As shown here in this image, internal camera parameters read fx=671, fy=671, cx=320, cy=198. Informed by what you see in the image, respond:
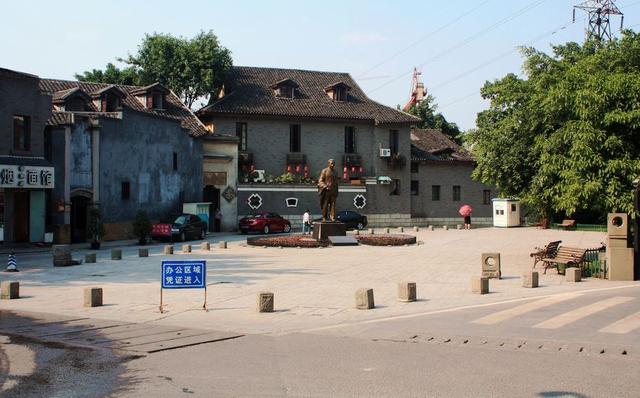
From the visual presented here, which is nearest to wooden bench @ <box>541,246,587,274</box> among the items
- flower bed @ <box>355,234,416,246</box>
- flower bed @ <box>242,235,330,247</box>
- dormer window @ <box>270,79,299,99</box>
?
Result: flower bed @ <box>355,234,416,246</box>

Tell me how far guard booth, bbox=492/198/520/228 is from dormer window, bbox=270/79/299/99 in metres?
18.7

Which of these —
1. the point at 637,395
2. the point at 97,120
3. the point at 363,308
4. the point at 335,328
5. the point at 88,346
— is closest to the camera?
the point at 637,395

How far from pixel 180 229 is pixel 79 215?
5.44 meters

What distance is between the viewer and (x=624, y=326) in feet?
41.6

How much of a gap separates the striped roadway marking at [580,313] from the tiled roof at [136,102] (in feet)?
103

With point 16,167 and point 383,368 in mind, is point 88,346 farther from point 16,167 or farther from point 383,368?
point 16,167

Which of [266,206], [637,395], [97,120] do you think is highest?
[97,120]

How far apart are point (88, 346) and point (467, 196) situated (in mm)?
50536

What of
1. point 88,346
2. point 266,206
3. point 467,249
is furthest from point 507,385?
point 266,206

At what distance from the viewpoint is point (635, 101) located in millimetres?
22156

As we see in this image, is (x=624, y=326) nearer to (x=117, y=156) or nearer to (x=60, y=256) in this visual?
(x=60, y=256)

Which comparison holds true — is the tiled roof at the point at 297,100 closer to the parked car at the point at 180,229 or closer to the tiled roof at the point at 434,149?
the tiled roof at the point at 434,149

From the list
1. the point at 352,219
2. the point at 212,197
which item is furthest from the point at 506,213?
the point at 212,197

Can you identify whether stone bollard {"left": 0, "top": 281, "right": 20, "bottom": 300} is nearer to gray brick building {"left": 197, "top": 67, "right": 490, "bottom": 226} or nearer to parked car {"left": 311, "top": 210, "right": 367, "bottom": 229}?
parked car {"left": 311, "top": 210, "right": 367, "bottom": 229}
